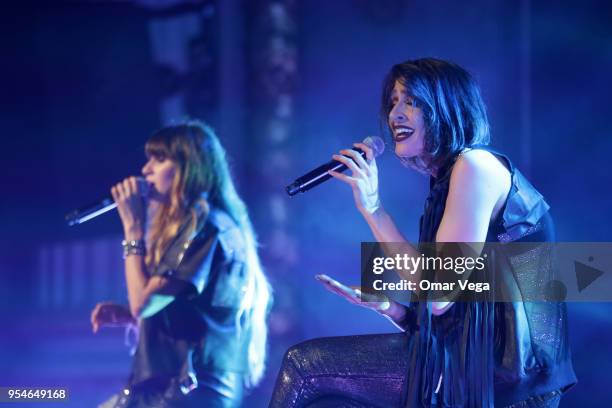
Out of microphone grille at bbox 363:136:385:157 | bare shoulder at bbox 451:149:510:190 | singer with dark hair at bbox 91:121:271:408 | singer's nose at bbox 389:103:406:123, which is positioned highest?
singer's nose at bbox 389:103:406:123

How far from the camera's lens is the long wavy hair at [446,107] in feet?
5.60

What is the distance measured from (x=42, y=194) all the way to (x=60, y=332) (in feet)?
1.98

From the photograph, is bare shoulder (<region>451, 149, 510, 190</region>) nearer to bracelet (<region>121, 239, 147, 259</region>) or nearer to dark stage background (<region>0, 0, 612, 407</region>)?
dark stage background (<region>0, 0, 612, 407</region>)

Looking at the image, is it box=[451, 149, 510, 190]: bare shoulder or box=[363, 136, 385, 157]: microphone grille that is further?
box=[363, 136, 385, 157]: microphone grille

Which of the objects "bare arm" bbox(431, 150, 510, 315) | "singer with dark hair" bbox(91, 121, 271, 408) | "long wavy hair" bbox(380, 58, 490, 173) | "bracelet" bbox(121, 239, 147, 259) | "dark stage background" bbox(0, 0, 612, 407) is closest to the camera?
"bare arm" bbox(431, 150, 510, 315)

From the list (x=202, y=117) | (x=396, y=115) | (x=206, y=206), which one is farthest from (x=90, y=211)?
(x=396, y=115)

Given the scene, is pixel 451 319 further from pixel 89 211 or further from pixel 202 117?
pixel 202 117

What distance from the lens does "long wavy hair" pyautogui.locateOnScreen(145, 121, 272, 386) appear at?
9.29ft

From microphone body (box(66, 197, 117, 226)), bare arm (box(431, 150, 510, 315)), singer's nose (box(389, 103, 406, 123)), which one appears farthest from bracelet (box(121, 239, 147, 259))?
bare arm (box(431, 150, 510, 315))

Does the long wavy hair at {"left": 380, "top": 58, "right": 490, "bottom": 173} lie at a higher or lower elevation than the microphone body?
higher

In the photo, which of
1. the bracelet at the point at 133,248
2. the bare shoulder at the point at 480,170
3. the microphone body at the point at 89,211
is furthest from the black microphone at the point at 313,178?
the microphone body at the point at 89,211

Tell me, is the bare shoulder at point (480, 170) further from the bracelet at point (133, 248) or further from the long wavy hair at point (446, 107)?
the bracelet at point (133, 248)

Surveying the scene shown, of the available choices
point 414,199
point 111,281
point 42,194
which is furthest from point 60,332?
point 414,199

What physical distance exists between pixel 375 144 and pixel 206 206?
3.55 feet
